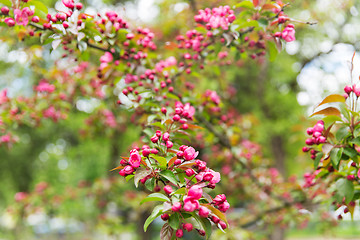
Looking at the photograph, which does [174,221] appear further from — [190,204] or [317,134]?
[317,134]

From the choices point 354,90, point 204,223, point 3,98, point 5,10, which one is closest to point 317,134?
point 354,90

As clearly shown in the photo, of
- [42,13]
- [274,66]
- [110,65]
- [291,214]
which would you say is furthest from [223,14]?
[274,66]

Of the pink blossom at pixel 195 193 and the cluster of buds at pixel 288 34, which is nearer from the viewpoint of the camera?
the pink blossom at pixel 195 193

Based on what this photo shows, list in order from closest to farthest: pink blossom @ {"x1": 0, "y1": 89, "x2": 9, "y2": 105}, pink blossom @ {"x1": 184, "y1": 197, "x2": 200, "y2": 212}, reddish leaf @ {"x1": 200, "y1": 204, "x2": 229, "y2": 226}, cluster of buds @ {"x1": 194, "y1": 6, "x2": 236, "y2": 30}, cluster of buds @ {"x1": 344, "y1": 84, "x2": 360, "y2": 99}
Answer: pink blossom @ {"x1": 184, "y1": 197, "x2": 200, "y2": 212}, reddish leaf @ {"x1": 200, "y1": 204, "x2": 229, "y2": 226}, cluster of buds @ {"x1": 344, "y1": 84, "x2": 360, "y2": 99}, cluster of buds @ {"x1": 194, "y1": 6, "x2": 236, "y2": 30}, pink blossom @ {"x1": 0, "y1": 89, "x2": 9, "y2": 105}

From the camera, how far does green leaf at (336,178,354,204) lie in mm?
1721

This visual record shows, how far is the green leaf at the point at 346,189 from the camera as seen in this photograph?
5.65 feet

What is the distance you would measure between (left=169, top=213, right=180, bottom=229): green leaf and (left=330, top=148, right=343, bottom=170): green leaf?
0.90m

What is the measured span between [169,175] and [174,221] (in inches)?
7.4

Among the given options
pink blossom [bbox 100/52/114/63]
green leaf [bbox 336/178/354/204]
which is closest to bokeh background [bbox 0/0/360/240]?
pink blossom [bbox 100/52/114/63]

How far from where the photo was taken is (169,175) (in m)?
1.30

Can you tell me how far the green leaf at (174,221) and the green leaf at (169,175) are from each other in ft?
0.42

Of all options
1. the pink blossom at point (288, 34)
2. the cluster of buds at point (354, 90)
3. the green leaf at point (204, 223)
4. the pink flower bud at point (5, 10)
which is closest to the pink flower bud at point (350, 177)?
the cluster of buds at point (354, 90)

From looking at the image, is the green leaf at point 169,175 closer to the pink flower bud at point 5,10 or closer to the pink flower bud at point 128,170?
the pink flower bud at point 128,170

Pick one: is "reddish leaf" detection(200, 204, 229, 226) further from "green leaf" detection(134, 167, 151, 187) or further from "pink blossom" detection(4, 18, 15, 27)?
"pink blossom" detection(4, 18, 15, 27)
